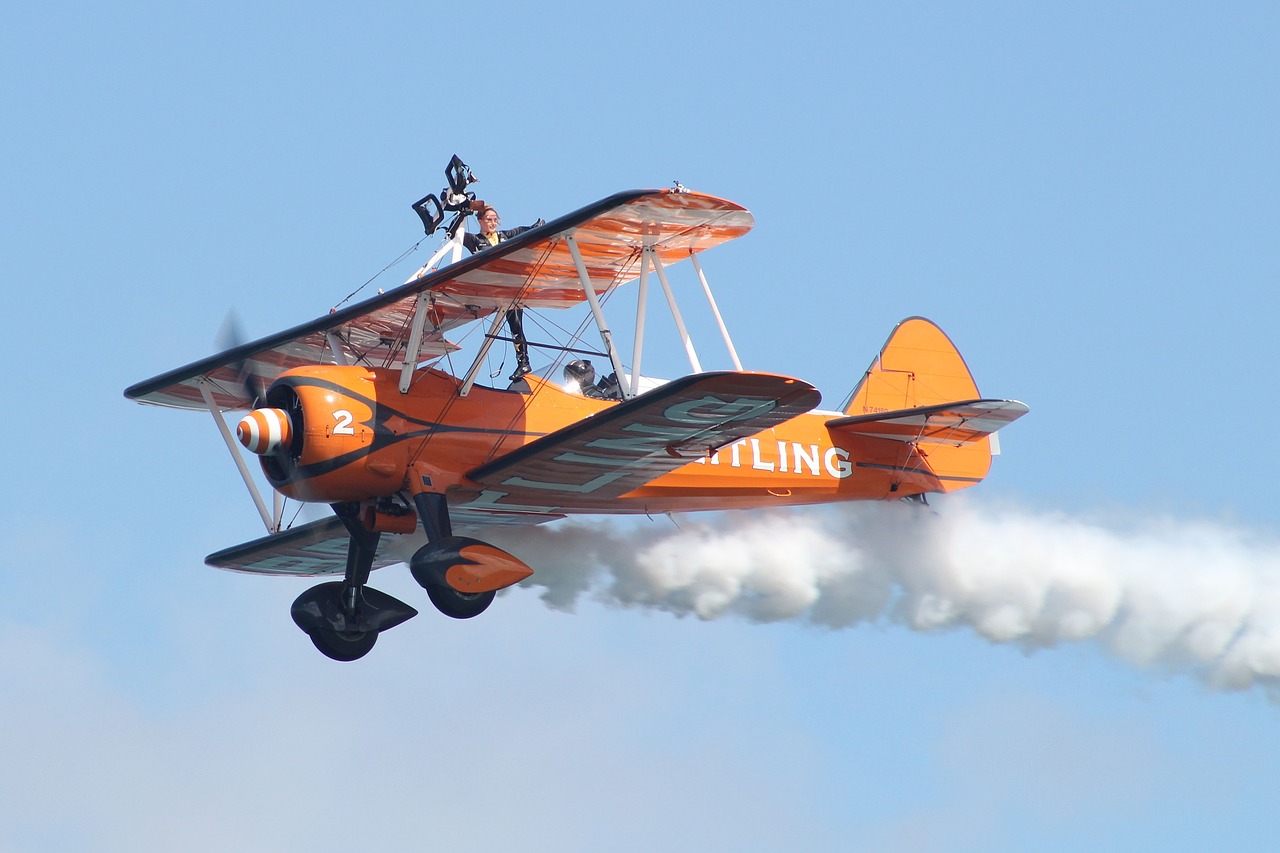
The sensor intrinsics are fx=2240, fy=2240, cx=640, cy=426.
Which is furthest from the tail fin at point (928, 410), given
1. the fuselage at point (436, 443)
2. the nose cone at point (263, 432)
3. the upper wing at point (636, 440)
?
the nose cone at point (263, 432)

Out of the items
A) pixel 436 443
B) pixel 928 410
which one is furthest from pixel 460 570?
pixel 928 410

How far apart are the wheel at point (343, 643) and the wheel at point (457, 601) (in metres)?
1.54

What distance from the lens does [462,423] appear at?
18812 millimetres

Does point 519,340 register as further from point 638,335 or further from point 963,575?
point 963,575

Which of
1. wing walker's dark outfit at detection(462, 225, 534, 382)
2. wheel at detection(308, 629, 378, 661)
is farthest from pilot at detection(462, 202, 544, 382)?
wheel at detection(308, 629, 378, 661)

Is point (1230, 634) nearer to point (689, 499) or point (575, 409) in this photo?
point (689, 499)

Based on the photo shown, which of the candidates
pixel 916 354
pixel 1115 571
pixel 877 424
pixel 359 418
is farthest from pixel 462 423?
pixel 1115 571

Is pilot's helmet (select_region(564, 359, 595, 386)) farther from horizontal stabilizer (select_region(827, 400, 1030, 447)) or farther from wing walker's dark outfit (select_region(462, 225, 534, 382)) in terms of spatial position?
horizontal stabilizer (select_region(827, 400, 1030, 447))

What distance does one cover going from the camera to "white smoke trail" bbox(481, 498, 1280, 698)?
21.0m

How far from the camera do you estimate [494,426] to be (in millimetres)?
18922

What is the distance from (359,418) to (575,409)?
1978 mm

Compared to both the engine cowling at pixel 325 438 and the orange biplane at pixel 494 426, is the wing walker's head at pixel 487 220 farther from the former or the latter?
the engine cowling at pixel 325 438

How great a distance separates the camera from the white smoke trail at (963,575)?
2097cm

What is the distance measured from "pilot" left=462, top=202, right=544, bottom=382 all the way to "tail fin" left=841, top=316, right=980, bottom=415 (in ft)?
14.6
